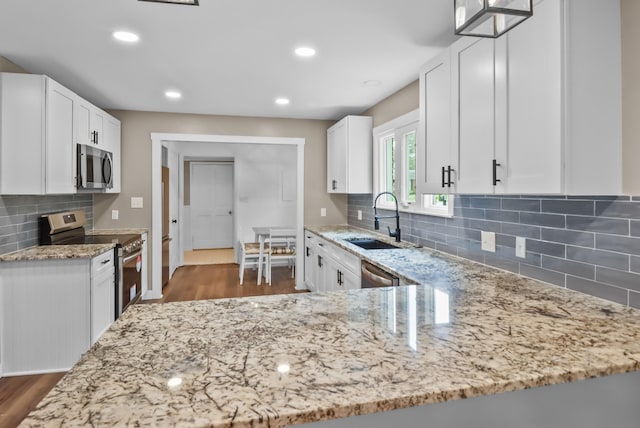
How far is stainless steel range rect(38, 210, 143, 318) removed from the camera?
10.9ft

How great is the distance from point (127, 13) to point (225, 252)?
6.57m

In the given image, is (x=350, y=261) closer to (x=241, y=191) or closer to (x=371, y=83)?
(x=371, y=83)

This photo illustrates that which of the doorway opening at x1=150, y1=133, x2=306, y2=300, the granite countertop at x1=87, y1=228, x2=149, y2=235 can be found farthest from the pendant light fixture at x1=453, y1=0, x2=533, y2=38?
the granite countertop at x1=87, y1=228, x2=149, y2=235

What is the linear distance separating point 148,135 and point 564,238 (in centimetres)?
434

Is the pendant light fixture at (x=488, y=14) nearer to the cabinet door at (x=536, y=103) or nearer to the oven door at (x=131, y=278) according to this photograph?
the cabinet door at (x=536, y=103)

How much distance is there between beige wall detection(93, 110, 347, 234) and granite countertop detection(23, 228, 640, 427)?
3507 mm

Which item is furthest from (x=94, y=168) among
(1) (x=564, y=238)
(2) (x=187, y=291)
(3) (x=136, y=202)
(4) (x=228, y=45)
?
(1) (x=564, y=238)

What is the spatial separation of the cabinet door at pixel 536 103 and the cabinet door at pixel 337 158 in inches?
105

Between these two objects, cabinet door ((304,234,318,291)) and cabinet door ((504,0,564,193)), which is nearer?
cabinet door ((504,0,564,193))

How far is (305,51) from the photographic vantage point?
2.68 m

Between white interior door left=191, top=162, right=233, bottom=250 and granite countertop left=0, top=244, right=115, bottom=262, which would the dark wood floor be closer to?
granite countertop left=0, top=244, right=115, bottom=262

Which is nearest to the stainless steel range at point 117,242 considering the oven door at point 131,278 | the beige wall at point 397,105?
the oven door at point 131,278

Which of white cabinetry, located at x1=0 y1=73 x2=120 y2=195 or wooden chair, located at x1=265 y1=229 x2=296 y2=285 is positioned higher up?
white cabinetry, located at x1=0 y1=73 x2=120 y2=195

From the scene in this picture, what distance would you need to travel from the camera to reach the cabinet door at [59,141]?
9.42ft
